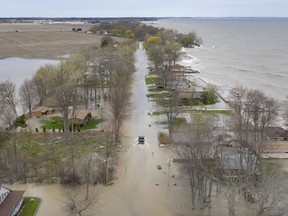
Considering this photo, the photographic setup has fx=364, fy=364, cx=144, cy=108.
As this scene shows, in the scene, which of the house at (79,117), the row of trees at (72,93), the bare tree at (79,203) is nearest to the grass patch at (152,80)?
the row of trees at (72,93)

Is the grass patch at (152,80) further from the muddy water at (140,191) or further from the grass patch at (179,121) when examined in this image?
the muddy water at (140,191)

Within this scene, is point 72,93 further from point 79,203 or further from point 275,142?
point 275,142

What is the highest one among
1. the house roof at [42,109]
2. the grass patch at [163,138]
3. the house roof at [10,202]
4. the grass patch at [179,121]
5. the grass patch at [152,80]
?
the grass patch at [152,80]

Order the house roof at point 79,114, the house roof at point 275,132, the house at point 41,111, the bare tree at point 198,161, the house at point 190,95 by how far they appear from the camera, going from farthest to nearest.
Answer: the house at point 190,95 < the house at point 41,111 < the house roof at point 79,114 < the house roof at point 275,132 < the bare tree at point 198,161

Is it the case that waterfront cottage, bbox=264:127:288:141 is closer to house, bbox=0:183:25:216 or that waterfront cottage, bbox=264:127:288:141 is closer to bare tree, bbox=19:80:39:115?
house, bbox=0:183:25:216

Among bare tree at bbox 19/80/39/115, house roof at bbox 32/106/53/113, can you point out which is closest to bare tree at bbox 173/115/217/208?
house roof at bbox 32/106/53/113

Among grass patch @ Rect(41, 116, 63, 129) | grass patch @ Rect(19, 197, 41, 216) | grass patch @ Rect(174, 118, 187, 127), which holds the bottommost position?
grass patch @ Rect(19, 197, 41, 216)
